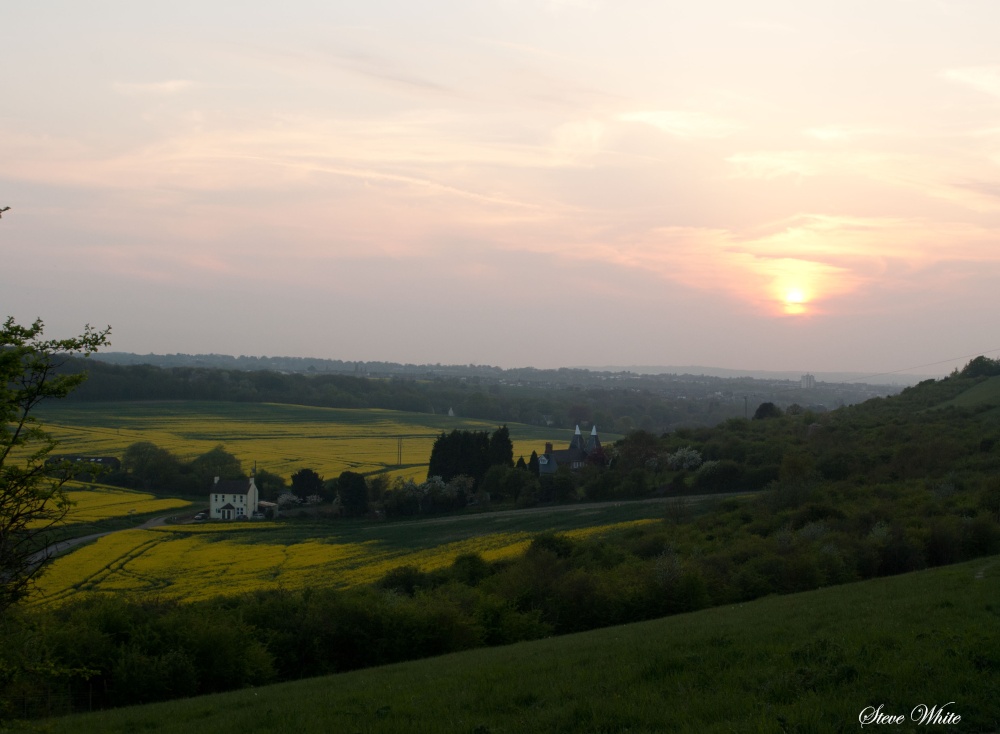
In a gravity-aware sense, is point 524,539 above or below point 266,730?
below

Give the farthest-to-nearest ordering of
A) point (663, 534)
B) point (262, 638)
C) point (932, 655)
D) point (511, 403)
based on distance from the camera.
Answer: point (511, 403) → point (663, 534) → point (262, 638) → point (932, 655)

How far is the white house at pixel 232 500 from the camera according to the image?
60.5 m

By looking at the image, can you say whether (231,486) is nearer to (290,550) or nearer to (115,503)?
(115,503)

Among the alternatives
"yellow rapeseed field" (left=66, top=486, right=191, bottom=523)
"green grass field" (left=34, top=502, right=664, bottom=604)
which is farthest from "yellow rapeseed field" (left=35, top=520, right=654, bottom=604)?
"yellow rapeseed field" (left=66, top=486, right=191, bottom=523)

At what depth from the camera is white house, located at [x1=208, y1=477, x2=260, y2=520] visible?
198ft

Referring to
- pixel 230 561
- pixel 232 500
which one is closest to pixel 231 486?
pixel 232 500

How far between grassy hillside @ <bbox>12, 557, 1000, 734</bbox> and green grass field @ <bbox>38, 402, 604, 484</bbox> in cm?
5890

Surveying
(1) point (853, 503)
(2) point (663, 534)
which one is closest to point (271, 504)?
(2) point (663, 534)

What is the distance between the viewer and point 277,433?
103188 mm

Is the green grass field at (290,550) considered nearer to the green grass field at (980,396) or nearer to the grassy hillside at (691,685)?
the grassy hillside at (691,685)

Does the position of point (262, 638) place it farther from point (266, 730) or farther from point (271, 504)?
point (271, 504)

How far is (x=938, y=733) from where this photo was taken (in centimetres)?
796

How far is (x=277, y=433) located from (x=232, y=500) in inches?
1642

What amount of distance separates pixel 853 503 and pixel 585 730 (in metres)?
31.0
